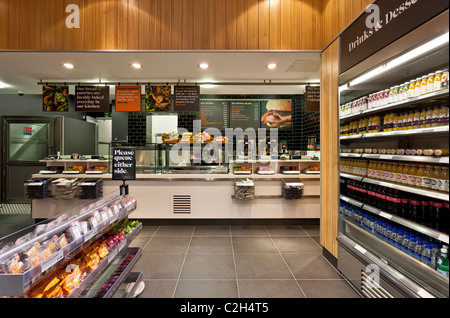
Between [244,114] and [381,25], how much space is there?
4475 millimetres

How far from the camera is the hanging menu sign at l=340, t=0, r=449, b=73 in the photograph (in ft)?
6.17

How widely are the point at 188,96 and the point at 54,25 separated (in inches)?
94.1

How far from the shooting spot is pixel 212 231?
4578 mm

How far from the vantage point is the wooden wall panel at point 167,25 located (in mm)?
3652

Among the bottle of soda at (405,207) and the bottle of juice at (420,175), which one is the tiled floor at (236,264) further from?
the bottle of juice at (420,175)

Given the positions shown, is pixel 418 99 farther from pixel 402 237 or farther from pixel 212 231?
pixel 212 231

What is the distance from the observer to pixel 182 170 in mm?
5102

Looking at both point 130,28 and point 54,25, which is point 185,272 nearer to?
point 130,28

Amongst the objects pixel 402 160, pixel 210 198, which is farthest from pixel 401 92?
pixel 210 198

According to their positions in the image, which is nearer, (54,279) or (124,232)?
(54,279)

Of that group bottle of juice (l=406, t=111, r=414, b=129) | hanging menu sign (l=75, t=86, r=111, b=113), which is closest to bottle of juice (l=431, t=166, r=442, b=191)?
bottle of juice (l=406, t=111, r=414, b=129)

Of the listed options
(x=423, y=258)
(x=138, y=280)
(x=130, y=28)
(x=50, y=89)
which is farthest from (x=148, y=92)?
(x=423, y=258)

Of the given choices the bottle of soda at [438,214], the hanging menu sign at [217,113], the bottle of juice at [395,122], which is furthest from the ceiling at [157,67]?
the bottle of soda at [438,214]

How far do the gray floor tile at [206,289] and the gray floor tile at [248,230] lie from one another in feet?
5.27
